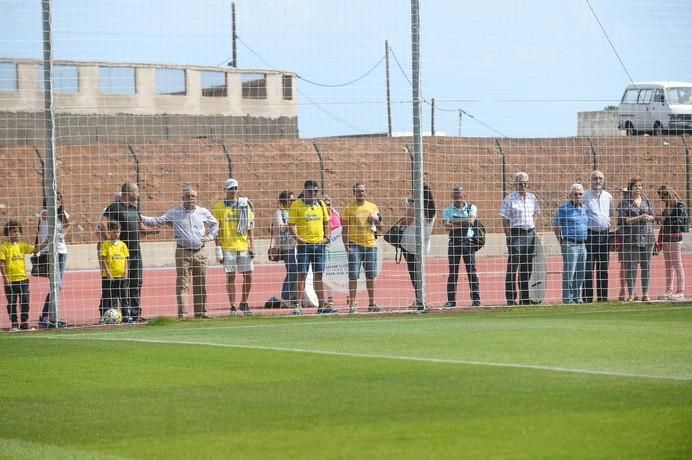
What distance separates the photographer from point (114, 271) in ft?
53.7

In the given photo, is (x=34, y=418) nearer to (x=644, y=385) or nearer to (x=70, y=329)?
(x=644, y=385)

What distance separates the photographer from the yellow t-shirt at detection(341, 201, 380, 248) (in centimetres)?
1762

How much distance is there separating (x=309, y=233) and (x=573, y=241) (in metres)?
3.95

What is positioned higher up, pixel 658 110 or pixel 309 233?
pixel 658 110

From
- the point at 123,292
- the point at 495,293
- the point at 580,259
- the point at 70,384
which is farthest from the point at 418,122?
the point at 70,384

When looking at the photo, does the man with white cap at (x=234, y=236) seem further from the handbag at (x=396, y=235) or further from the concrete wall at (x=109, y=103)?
the handbag at (x=396, y=235)

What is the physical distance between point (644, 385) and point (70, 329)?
9.17 metres

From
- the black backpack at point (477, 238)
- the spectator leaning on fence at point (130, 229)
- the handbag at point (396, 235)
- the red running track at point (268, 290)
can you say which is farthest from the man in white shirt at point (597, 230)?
the spectator leaning on fence at point (130, 229)

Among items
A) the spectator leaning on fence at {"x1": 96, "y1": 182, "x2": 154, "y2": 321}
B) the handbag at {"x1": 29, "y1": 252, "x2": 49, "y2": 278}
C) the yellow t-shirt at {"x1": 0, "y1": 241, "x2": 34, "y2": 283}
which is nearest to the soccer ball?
the spectator leaning on fence at {"x1": 96, "y1": 182, "x2": 154, "y2": 321}

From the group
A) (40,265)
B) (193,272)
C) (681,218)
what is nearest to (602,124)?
(681,218)

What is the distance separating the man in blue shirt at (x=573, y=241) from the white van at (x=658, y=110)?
1019cm

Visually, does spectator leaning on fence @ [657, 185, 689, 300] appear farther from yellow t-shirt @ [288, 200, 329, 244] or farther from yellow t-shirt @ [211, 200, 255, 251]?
yellow t-shirt @ [211, 200, 255, 251]

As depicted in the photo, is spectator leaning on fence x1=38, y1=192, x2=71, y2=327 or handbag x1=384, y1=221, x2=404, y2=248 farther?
handbag x1=384, y1=221, x2=404, y2=248

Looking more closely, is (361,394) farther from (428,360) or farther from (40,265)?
(40,265)
